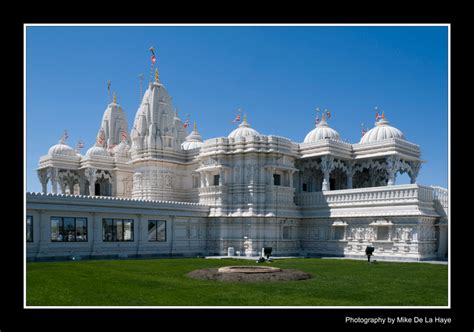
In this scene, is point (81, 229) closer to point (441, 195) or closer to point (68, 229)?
point (68, 229)

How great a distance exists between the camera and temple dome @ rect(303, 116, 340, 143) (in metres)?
48.3

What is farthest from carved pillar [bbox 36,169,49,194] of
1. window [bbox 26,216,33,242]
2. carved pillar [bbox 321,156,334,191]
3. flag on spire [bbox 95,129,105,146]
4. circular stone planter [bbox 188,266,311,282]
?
circular stone planter [bbox 188,266,311,282]

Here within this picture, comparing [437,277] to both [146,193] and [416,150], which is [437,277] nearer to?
[416,150]

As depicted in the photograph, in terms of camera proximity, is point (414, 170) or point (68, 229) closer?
point (68, 229)

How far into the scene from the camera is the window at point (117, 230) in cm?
3525

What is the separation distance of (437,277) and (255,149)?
2072 cm

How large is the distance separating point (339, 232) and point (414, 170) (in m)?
10.2

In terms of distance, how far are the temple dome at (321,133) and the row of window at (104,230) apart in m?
17.1

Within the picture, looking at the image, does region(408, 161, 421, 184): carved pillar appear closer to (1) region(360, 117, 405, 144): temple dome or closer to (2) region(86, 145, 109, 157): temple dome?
(1) region(360, 117, 405, 144): temple dome

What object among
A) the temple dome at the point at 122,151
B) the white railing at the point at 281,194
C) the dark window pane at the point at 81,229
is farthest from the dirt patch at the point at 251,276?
the temple dome at the point at 122,151

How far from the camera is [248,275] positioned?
69.9 ft

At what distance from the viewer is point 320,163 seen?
149 ft

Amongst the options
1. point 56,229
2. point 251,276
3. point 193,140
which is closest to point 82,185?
point 193,140
